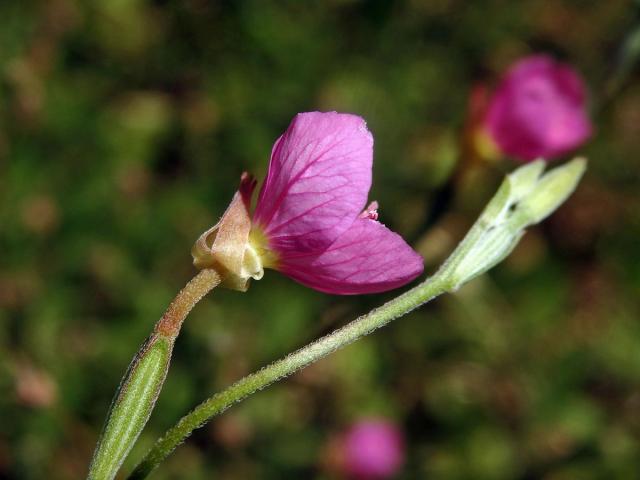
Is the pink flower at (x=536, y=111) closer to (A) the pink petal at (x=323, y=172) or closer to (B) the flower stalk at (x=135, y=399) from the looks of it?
(A) the pink petal at (x=323, y=172)

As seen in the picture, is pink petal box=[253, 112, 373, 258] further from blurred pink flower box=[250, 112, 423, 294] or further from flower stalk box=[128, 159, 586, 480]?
flower stalk box=[128, 159, 586, 480]

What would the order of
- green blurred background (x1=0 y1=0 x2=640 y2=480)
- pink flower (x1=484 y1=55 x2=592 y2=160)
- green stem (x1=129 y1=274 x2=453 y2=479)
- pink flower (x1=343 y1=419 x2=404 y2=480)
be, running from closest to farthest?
green stem (x1=129 y1=274 x2=453 y2=479)
pink flower (x1=484 y1=55 x2=592 y2=160)
green blurred background (x1=0 y1=0 x2=640 y2=480)
pink flower (x1=343 y1=419 x2=404 y2=480)

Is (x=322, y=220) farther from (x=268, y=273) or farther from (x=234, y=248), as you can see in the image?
(x=268, y=273)

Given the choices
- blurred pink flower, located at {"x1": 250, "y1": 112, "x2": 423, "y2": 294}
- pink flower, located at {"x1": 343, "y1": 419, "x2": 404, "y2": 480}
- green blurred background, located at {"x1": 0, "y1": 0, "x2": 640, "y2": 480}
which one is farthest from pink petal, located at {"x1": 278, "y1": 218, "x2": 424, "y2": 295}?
pink flower, located at {"x1": 343, "y1": 419, "x2": 404, "y2": 480}

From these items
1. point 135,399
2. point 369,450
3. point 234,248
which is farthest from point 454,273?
point 369,450

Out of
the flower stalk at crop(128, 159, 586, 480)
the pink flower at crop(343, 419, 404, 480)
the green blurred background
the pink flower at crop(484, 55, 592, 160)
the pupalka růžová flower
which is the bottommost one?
the pink flower at crop(343, 419, 404, 480)

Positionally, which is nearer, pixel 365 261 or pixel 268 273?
pixel 365 261

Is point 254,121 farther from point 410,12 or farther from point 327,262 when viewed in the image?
point 327,262
